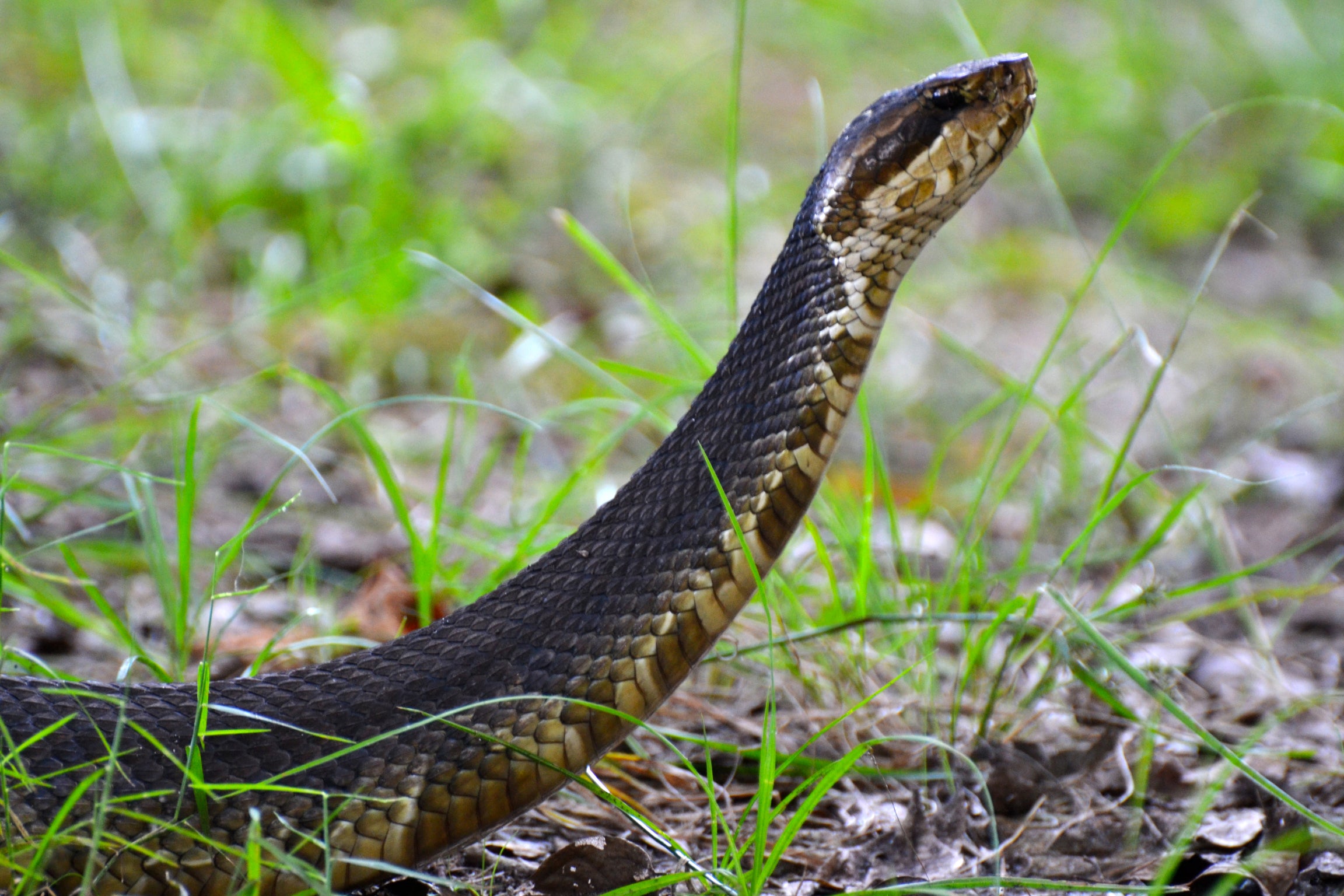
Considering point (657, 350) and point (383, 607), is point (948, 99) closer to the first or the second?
point (383, 607)

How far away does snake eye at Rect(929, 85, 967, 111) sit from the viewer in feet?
8.39

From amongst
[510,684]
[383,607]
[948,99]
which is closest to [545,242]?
[383,607]

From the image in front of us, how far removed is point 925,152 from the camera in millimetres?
2500

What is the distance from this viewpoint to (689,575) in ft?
7.36

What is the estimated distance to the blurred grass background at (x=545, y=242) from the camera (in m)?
4.20

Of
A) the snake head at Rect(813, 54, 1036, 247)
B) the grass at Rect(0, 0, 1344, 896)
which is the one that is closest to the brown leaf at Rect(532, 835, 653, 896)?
the grass at Rect(0, 0, 1344, 896)

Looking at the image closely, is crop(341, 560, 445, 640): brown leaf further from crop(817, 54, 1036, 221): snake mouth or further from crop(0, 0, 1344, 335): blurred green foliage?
crop(817, 54, 1036, 221): snake mouth

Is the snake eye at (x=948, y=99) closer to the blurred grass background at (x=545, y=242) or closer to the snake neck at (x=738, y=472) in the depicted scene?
the snake neck at (x=738, y=472)

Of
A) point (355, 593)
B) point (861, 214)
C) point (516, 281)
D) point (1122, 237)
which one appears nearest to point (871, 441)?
point (861, 214)

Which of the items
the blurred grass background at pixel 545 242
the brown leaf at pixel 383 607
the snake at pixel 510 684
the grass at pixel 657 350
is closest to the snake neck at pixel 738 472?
the snake at pixel 510 684

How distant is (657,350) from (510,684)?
388 centimetres

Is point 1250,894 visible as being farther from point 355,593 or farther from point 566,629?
point 355,593

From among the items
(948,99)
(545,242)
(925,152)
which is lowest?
(925,152)

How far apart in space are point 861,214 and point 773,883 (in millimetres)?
1453
